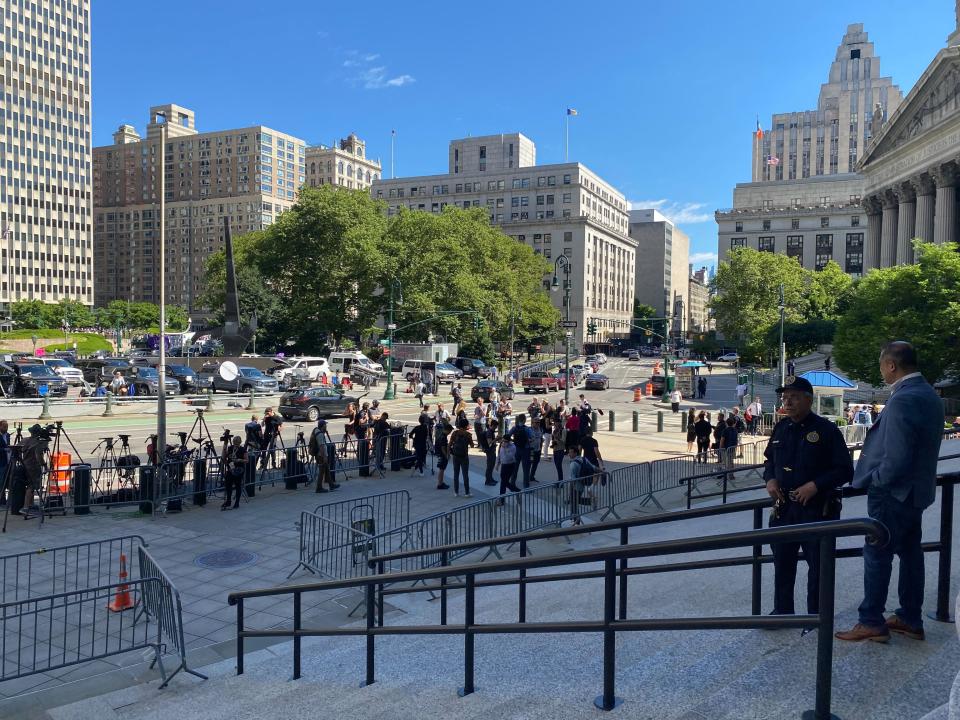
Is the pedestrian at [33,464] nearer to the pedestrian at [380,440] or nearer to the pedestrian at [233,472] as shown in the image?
the pedestrian at [233,472]

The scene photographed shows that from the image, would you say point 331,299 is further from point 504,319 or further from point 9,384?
point 9,384

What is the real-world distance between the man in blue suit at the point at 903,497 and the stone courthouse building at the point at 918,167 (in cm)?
6277

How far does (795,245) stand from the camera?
124m

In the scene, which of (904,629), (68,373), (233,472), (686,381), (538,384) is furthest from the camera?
(538,384)

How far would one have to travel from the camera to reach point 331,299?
6969cm

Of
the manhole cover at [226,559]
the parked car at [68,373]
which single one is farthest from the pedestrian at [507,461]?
the parked car at [68,373]

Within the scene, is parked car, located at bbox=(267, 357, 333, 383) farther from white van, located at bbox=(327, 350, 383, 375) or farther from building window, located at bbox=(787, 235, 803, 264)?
building window, located at bbox=(787, 235, 803, 264)

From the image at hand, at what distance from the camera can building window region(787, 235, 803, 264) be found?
124m

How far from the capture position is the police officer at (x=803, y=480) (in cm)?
464

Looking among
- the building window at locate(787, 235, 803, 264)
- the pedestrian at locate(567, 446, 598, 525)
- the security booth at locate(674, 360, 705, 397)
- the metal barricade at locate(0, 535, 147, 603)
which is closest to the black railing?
the metal barricade at locate(0, 535, 147, 603)

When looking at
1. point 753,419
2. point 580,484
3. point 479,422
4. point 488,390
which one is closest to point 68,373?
point 488,390

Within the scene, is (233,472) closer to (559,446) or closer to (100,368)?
(559,446)

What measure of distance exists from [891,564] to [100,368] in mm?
50673

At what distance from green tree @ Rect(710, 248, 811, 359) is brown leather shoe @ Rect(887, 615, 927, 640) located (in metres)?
80.5
